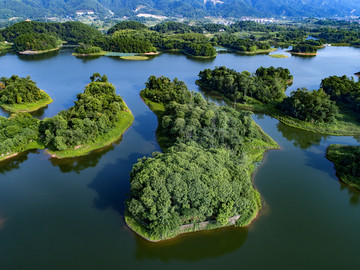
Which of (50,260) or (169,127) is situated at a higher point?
(169,127)

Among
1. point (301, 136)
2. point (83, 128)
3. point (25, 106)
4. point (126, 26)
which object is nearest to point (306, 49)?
point (301, 136)

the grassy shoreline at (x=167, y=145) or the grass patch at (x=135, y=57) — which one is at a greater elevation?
the grassy shoreline at (x=167, y=145)

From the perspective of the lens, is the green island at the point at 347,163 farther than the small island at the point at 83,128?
No

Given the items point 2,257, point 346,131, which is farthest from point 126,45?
point 2,257

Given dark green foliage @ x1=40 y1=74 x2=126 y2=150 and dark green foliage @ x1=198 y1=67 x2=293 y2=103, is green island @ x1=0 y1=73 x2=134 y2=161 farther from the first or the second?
dark green foliage @ x1=198 y1=67 x2=293 y2=103

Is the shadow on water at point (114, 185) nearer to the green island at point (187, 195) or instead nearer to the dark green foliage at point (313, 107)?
the green island at point (187, 195)

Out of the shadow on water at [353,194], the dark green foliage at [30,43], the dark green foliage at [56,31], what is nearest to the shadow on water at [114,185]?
the shadow on water at [353,194]

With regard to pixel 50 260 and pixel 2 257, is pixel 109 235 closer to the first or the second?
pixel 50 260

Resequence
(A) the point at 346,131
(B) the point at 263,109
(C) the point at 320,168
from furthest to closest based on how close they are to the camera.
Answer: (B) the point at 263,109 < (A) the point at 346,131 < (C) the point at 320,168
